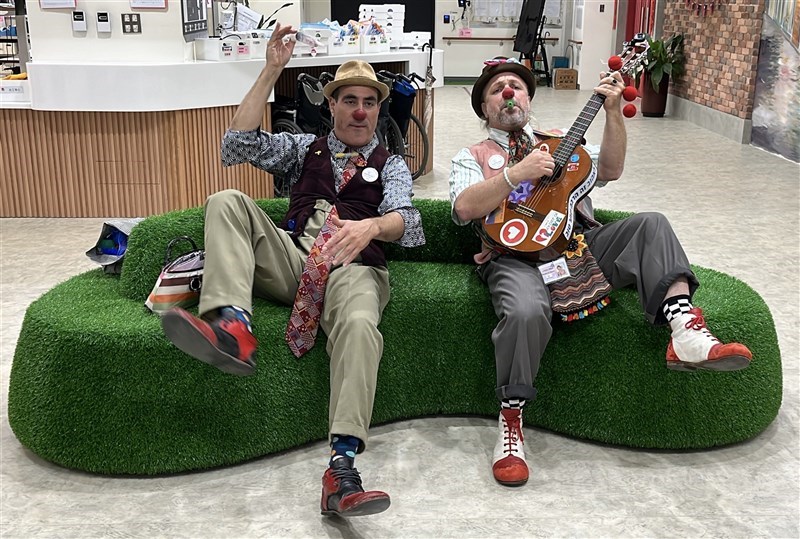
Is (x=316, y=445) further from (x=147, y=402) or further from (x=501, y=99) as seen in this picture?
(x=501, y=99)

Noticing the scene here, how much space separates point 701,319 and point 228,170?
3.85 m

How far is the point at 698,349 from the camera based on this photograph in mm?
2436

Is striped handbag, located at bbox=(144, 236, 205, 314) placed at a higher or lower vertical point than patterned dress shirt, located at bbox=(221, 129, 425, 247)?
lower

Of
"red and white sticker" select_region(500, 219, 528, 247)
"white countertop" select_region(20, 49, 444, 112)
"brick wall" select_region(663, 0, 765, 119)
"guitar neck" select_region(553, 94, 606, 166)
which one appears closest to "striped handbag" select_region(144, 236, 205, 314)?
"red and white sticker" select_region(500, 219, 528, 247)

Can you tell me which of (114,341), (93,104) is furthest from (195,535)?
(93,104)

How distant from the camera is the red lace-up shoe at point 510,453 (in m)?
2.51

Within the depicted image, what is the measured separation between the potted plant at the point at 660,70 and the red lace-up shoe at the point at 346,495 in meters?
9.70

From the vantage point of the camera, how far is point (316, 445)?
2.75 meters

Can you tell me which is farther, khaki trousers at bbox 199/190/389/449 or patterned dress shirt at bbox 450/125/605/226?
patterned dress shirt at bbox 450/125/605/226

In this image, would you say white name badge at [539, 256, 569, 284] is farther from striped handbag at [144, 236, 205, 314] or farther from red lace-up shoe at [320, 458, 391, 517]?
striped handbag at [144, 236, 205, 314]

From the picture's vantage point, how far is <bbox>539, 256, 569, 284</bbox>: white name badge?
2.74m

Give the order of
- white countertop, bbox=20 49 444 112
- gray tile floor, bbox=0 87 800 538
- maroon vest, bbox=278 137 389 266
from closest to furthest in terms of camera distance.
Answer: gray tile floor, bbox=0 87 800 538
maroon vest, bbox=278 137 389 266
white countertop, bbox=20 49 444 112

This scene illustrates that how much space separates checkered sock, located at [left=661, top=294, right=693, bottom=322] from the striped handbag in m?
1.38

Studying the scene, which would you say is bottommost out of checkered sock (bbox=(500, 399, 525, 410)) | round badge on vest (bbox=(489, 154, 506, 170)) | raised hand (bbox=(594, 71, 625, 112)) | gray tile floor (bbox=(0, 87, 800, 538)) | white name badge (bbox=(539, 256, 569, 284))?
gray tile floor (bbox=(0, 87, 800, 538))
